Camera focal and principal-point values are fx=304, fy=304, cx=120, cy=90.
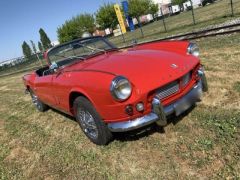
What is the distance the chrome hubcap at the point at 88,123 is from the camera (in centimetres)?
425

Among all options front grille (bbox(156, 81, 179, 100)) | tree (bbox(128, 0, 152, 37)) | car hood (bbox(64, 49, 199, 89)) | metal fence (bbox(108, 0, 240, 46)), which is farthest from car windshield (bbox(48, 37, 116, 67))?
tree (bbox(128, 0, 152, 37))

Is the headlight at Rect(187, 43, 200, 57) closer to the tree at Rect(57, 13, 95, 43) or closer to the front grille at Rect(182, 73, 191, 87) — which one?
the front grille at Rect(182, 73, 191, 87)

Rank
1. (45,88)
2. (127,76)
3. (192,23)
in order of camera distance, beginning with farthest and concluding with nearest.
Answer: (192,23) < (45,88) < (127,76)

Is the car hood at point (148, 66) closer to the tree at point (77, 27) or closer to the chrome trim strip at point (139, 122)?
the chrome trim strip at point (139, 122)

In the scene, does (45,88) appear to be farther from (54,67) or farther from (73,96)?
(73,96)

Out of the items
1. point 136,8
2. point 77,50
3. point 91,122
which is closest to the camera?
point 91,122

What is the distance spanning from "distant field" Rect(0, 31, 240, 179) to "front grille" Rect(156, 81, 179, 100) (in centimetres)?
60

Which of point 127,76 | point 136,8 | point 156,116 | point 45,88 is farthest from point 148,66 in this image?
point 136,8

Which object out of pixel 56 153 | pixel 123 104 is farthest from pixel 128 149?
pixel 56 153

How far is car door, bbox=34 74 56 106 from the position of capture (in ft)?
17.5

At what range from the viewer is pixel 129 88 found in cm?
359

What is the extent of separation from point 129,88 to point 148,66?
0.57 metres

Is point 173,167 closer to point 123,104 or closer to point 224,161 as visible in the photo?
point 224,161

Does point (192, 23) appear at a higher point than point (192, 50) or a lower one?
lower
